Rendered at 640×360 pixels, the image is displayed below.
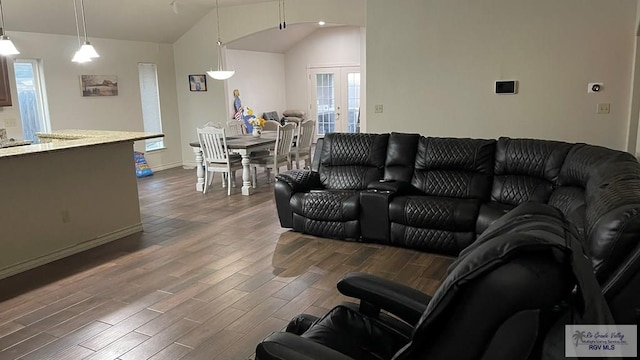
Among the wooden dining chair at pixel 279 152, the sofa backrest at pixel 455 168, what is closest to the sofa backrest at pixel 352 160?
the sofa backrest at pixel 455 168

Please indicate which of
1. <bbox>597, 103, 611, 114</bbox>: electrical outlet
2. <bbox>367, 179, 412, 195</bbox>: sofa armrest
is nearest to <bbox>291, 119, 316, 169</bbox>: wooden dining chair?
<bbox>367, 179, 412, 195</bbox>: sofa armrest

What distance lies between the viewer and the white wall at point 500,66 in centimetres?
518

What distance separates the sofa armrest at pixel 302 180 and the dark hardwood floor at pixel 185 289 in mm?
504

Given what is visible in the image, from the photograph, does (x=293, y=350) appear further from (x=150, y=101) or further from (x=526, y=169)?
(x=150, y=101)

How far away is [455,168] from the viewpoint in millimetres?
4480

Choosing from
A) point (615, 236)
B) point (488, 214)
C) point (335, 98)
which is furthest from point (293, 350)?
point (335, 98)

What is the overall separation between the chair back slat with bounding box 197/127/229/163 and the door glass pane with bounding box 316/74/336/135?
240 inches

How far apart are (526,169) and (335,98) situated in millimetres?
8569

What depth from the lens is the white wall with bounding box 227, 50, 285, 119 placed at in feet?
36.1

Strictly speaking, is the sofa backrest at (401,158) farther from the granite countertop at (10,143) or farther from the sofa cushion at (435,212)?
the granite countertop at (10,143)

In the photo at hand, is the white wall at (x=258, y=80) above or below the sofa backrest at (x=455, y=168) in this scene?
above

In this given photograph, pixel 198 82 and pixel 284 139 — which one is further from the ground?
pixel 198 82

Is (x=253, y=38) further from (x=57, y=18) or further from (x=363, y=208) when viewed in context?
(x=363, y=208)

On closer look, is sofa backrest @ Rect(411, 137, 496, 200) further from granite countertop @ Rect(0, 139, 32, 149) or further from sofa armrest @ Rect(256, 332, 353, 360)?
granite countertop @ Rect(0, 139, 32, 149)
